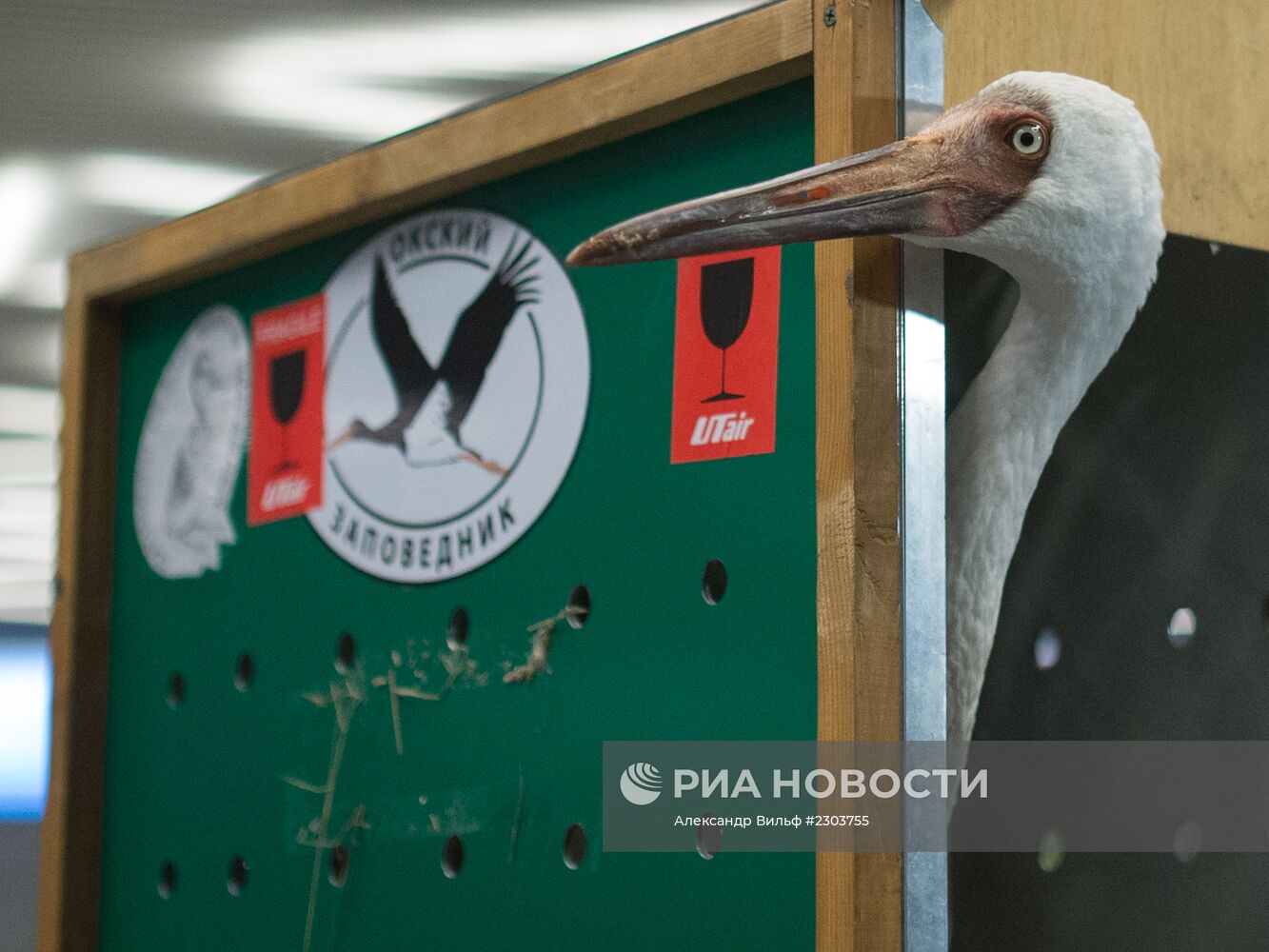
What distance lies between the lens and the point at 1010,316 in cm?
124

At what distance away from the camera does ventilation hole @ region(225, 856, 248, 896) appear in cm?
173

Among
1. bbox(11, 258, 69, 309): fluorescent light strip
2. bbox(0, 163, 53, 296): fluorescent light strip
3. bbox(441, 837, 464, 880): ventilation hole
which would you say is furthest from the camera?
bbox(11, 258, 69, 309): fluorescent light strip

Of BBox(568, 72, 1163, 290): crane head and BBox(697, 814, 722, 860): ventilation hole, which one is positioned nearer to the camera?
BBox(568, 72, 1163, 290): crane head

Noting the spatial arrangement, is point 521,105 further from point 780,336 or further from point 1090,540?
point 1090,540

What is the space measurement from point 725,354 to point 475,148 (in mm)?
356

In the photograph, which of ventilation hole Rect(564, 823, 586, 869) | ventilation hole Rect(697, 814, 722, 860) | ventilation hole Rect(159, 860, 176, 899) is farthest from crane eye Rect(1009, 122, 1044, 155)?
ventilation hole Rect(159, 860, 176, 899)

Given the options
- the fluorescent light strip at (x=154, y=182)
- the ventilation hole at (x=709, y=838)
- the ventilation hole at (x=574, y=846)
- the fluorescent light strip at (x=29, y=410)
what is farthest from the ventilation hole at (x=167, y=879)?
the fluorescent light strip at (x=29, y=410)

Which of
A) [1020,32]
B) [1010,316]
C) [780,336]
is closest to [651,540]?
[780,336]

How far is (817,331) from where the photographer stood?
1229 millimetres

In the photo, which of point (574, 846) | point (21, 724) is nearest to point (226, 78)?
point (574, 846)

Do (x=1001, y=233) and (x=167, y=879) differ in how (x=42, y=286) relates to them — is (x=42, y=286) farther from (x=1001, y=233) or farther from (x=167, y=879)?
(x=1001, y=233)

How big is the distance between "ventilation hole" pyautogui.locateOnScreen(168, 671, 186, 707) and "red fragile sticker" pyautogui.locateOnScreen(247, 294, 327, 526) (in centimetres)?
21

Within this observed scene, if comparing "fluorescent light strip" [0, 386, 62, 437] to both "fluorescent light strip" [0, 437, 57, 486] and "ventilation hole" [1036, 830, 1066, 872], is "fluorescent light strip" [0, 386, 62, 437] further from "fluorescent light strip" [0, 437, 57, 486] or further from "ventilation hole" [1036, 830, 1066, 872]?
"ventilation hole" [1036, 830, 1066, 872]

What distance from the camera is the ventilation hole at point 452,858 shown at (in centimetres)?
151
